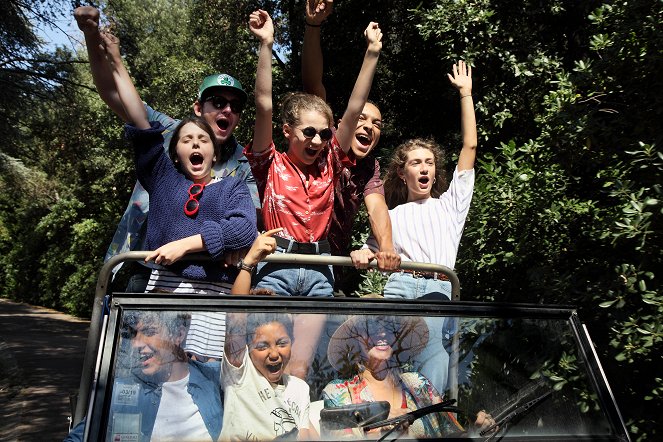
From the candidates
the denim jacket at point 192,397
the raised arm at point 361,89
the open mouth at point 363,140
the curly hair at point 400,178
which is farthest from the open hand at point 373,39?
the denim jacket at point 192,397

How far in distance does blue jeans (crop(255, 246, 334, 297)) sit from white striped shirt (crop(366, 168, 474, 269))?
2.69ft

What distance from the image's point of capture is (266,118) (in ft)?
14.2

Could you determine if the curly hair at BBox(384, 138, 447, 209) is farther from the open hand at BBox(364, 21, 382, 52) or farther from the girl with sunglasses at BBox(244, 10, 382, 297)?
the open hand at BBox(364, 21, 382, 52)

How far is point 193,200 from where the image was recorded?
3.99 m

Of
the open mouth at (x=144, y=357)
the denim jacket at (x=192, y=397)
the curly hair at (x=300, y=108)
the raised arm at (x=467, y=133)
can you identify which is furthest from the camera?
the raised arm at (x=467, y=133)

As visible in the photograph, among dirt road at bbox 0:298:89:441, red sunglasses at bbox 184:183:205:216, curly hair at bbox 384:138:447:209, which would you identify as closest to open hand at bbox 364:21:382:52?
curly hair at bbox 384:138:447:209

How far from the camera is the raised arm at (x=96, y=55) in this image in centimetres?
410

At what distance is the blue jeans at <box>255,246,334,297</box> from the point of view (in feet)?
13.1

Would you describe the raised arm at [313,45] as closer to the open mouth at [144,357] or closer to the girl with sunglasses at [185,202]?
the girl with sunglasses at [185,202]

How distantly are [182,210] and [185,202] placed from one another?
43mm

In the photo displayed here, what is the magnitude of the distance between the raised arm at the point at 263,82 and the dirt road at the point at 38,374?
523 centimetres

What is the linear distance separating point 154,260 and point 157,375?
814 millimetres

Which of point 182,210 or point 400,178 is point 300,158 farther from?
point 400,178

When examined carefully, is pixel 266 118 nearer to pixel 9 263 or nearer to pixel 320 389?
pixel 320 389
